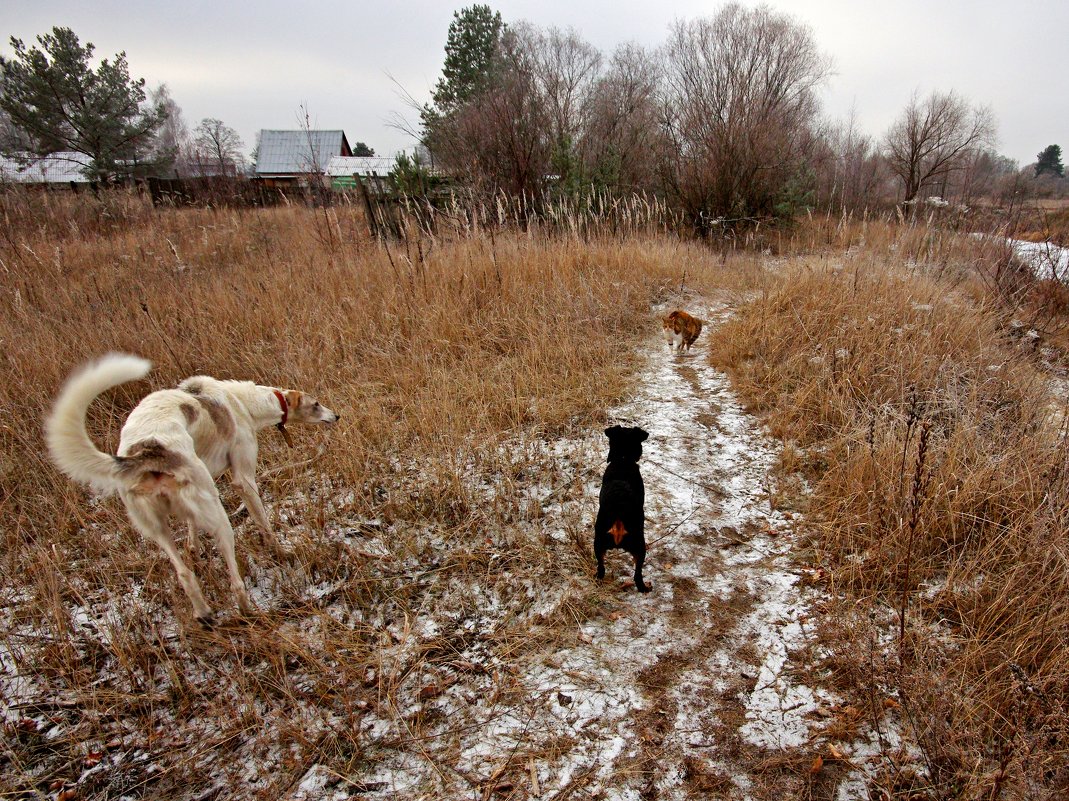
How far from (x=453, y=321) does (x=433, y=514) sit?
8.10 ft

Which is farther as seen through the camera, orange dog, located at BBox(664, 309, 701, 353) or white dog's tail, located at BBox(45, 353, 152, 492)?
orange dog, located at BBox(664, 309, 701, 353)

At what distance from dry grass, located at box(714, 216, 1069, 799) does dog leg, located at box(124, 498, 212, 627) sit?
2.65 m

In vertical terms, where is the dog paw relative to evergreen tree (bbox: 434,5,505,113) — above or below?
below

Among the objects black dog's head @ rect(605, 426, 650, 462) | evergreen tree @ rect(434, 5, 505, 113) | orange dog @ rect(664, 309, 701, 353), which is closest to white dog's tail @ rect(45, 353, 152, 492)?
black dog's head @ rect(605, 426, 650, 462)

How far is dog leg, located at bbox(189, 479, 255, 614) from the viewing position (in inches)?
76.3

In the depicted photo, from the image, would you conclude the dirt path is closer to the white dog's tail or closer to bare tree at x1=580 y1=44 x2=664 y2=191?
the white dog's tail

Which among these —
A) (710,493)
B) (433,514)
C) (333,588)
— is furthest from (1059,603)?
(333,588)

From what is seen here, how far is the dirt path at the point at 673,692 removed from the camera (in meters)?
1.50

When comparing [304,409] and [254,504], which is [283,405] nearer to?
A: [304,409]

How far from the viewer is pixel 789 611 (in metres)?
2.09

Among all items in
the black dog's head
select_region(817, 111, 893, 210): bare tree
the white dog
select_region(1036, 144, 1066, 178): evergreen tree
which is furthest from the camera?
select_region(1036, 144, 1066, 178): evergreen tree

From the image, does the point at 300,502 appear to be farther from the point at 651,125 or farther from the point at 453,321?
the point at 651,125

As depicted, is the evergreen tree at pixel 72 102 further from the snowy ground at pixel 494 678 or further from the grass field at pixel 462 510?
the snowy ground at pixel 494 678

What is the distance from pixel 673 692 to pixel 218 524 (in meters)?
1.99
